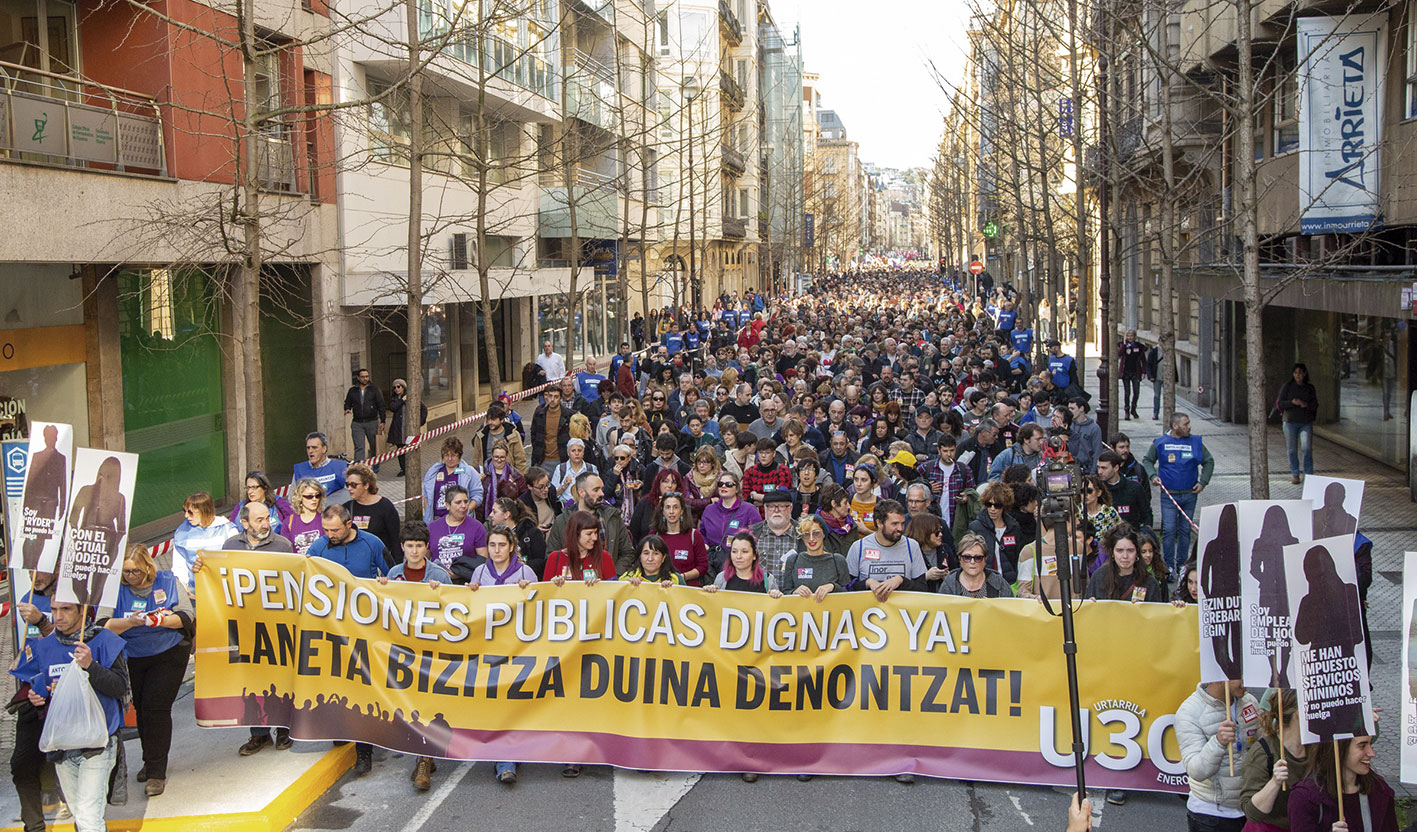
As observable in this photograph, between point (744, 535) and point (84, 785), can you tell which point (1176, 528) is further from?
point (84, 785)

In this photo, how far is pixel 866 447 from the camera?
13945 mm

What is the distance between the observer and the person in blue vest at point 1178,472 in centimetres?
1270

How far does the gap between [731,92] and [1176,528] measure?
5429 cm

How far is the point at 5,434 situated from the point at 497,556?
7.65m

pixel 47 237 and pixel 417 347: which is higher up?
pixel 47 237

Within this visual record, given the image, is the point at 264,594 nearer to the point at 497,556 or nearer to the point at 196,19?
the point at 497,556

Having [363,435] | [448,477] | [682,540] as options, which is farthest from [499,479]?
[363,435]

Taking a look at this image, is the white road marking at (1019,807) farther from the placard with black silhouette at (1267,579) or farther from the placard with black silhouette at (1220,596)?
the placard with black silhouette at (1267,579)

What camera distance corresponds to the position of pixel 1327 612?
5.89 metres

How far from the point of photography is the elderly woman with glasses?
958cm

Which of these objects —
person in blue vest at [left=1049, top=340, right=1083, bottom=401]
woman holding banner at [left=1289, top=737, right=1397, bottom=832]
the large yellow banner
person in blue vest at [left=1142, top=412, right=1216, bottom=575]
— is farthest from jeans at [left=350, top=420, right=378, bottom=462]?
woman holding banner at [left=1289, top=737, right=1397, bottom=832]

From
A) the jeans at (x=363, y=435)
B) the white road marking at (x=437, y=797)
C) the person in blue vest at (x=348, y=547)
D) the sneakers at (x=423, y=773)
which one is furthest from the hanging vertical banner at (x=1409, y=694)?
the jeans at (x=363, y=435)

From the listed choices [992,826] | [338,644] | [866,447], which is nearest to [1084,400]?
[866,447]

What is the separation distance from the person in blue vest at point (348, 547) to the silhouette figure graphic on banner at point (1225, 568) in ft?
16.9
